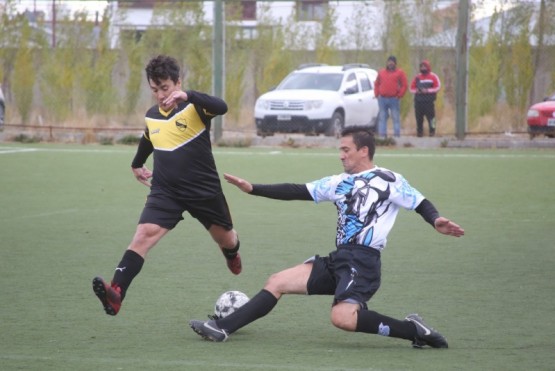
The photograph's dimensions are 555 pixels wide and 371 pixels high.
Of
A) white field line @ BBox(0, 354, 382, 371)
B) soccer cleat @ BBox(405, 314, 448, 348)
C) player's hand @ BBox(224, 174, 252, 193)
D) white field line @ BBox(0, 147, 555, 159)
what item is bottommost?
white field line @ BBox(0, 147, 555, 159)

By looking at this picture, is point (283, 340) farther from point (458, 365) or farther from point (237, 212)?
point (237, 212)

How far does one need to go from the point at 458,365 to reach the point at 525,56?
1932 cm

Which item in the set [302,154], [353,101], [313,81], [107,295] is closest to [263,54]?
[313,81]

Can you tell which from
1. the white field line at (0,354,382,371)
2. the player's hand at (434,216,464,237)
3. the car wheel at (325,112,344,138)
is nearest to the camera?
the white field line at (0,354,382,371)

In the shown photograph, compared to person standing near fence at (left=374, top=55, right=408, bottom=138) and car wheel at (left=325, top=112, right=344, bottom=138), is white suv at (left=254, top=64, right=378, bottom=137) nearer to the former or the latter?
car wheel at (left=325, top=112, right=344, bottom=138)

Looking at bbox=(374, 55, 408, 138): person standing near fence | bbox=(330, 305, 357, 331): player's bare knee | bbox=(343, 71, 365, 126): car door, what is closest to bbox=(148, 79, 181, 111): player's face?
bbox=(330, 305, 357, 331): player's bare knee

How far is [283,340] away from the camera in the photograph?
6785 mm

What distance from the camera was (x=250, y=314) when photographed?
6773 millimetres

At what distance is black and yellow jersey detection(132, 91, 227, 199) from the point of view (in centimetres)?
754

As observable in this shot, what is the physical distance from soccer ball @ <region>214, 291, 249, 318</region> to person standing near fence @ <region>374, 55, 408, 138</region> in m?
16.3

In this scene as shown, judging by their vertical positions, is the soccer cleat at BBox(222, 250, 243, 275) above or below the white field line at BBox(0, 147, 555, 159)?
above

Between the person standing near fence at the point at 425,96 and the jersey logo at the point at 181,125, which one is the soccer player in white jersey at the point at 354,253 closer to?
the jersey logo at the point at 181,125

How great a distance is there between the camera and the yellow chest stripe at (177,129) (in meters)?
7.58

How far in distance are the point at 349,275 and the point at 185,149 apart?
1630 mm
